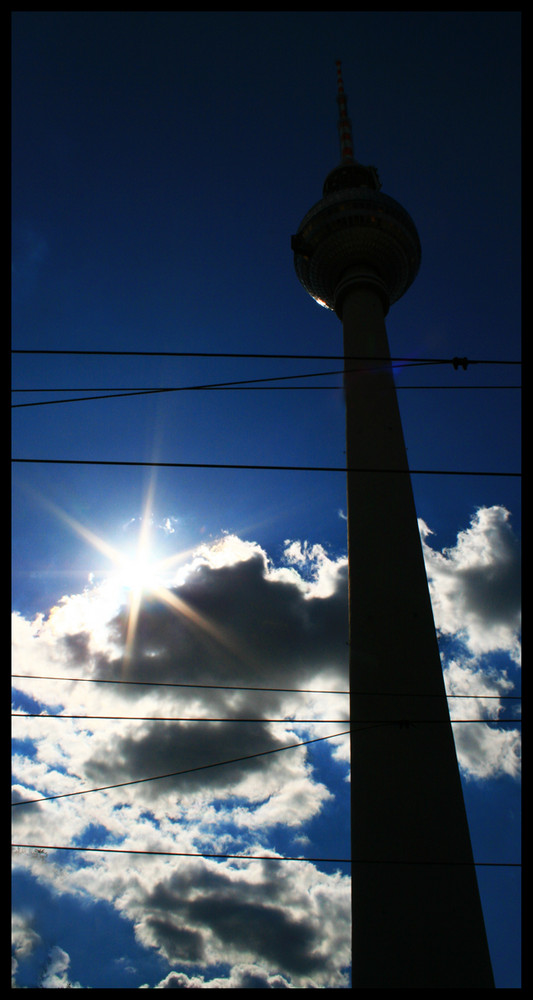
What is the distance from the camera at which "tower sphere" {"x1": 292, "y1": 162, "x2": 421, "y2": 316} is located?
140 ft

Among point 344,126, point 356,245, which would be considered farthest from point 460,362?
point 344,126

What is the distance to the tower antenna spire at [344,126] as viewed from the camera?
51.7 metres

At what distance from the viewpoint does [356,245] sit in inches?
1677

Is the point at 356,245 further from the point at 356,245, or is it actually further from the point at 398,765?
the point at 398,765

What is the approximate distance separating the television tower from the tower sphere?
1.79 metres

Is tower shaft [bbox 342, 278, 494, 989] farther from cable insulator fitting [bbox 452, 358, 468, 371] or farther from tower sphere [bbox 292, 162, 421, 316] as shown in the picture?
tower sphere [bbox 292, 162, 421, 316]

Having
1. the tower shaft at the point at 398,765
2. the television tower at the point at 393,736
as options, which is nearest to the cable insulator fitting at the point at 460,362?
the television tower at the point at 393,736

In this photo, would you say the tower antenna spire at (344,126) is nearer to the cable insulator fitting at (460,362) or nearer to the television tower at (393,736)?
the television tower at (393,736)

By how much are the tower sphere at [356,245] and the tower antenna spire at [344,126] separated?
10.3m

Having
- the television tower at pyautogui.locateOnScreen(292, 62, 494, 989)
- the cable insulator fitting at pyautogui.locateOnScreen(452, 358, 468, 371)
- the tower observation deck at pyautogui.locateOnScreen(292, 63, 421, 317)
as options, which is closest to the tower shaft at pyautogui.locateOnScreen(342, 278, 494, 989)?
the television tower at pyautogui.locateOnScreen(292, 62, 494, 989)
